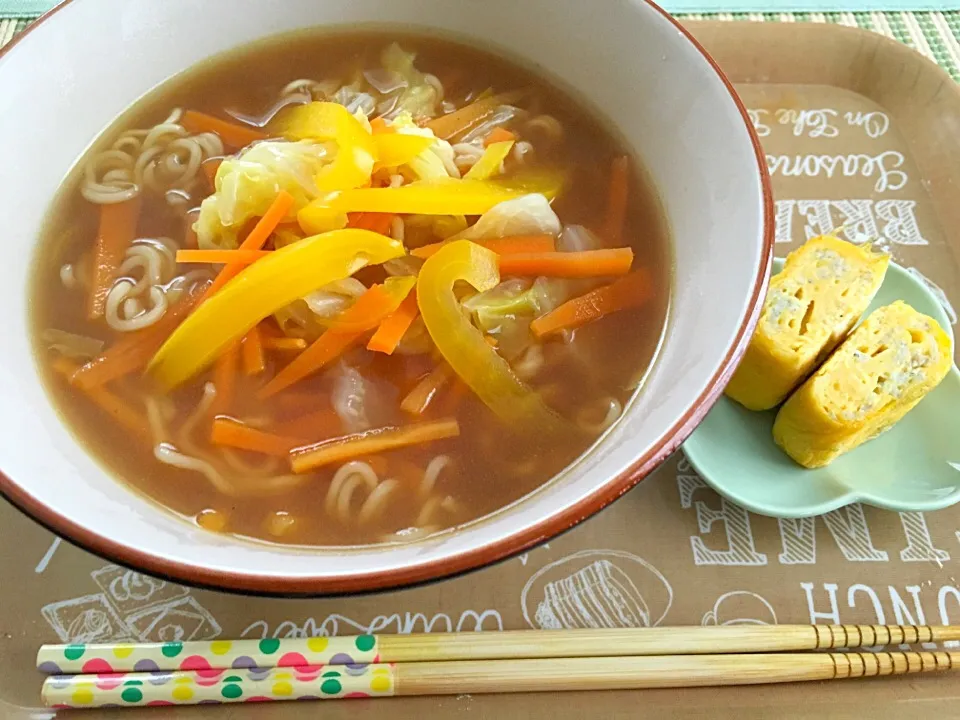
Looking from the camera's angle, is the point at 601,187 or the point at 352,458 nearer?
the point at 352,458

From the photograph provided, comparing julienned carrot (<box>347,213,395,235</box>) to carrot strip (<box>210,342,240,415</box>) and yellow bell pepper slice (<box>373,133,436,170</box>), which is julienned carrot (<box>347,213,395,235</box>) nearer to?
yellow bell pepper slice (<box>373,133,436,170</box>)

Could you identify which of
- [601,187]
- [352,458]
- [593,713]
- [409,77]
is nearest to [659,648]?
[593,713]

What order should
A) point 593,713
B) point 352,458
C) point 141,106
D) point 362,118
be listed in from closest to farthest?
point 593,713
point 352,458
point 362,118
point 141,106

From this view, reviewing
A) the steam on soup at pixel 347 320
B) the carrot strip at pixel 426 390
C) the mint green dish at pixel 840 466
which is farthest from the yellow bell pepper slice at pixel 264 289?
the mint green dish at pixel 840 466

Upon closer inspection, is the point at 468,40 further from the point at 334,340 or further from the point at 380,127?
the point at 334,340

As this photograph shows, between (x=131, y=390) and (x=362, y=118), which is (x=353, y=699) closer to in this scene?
(x=131, y=390)

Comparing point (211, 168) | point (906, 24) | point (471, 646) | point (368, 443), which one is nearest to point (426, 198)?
point (368, 443)

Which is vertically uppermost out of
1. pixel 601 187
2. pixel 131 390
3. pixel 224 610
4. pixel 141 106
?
pixel 141 106

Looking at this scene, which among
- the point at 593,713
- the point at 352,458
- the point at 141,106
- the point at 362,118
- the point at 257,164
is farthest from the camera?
the point at 141,106
